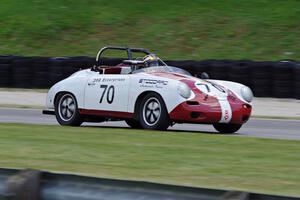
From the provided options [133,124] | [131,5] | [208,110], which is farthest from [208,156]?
[131,5]

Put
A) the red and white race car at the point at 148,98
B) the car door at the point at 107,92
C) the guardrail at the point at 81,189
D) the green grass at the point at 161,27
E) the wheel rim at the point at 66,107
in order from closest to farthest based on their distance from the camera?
1. the guardrail at the point at 81,189
2. the red and white race car at the point at 148,98
3. the car door at the point at 107,92
4. the wheel rim at the point at 66,107
5. the green grass at the point at 161,27

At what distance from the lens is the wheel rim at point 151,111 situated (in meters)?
11.8

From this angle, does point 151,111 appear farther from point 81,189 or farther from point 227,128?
point 81,189

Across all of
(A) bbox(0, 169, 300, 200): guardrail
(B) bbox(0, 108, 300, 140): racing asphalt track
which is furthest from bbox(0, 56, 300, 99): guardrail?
(A) bbox(0, 169, 300, 200): guardrail

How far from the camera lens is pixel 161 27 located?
27969mm

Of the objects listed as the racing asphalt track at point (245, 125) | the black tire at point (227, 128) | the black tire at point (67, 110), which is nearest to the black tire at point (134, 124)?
the racing asphalt track at point (245, 125)

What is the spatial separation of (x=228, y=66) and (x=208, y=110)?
7.94m

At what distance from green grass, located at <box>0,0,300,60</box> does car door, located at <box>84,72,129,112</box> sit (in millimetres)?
12051

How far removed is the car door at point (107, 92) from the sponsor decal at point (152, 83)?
12.8 inches

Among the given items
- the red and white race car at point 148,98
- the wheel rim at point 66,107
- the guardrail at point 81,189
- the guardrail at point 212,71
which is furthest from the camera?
the guardrail at point 212,71

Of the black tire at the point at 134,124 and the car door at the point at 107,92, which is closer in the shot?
the car door at the point at 107,92

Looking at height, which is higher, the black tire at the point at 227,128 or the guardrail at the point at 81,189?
the guardrail at the point at 81,189

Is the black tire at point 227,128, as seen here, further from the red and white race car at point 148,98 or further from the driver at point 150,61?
the driver at point 150,61

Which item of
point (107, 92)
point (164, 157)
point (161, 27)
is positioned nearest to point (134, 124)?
point (107, 92)
